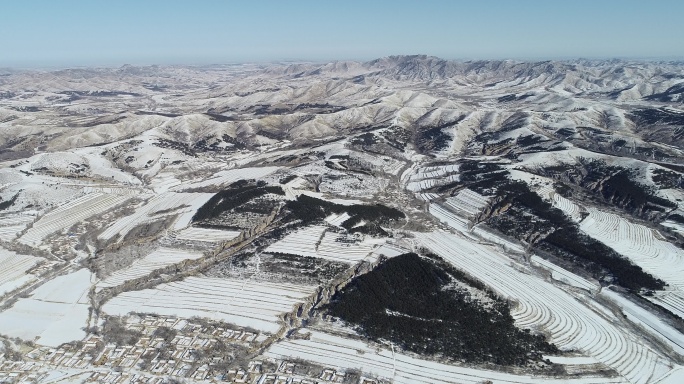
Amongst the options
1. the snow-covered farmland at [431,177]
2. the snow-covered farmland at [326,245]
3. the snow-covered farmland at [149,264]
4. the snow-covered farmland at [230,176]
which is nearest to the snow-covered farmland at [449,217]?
the snow-covered farmland at [431,177]

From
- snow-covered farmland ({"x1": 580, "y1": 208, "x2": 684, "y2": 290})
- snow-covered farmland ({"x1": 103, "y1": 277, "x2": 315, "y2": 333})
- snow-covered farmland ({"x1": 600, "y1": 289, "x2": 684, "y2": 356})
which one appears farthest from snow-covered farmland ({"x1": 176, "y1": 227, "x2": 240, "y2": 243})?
snow-covered farmland ({"x1": 580, "y1": 208, "x2": 684, "y2": 290})

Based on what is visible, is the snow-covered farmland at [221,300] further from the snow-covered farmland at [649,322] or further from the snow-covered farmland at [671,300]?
the snow-covered farmland at [671,300]

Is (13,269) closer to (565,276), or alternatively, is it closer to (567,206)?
(565,276)

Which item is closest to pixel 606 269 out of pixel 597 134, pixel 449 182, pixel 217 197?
pixel 449 182

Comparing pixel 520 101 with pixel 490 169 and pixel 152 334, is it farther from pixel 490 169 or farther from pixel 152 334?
pixel 152 334

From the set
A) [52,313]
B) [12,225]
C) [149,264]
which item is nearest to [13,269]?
Answer: [52,313]

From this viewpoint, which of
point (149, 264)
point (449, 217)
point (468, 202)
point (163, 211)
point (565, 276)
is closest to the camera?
point (565, 276)

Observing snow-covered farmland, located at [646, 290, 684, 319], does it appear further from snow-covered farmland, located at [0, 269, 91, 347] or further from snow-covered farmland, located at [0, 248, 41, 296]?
snow-covered farmland, located at [0, 248, 41, 296]
